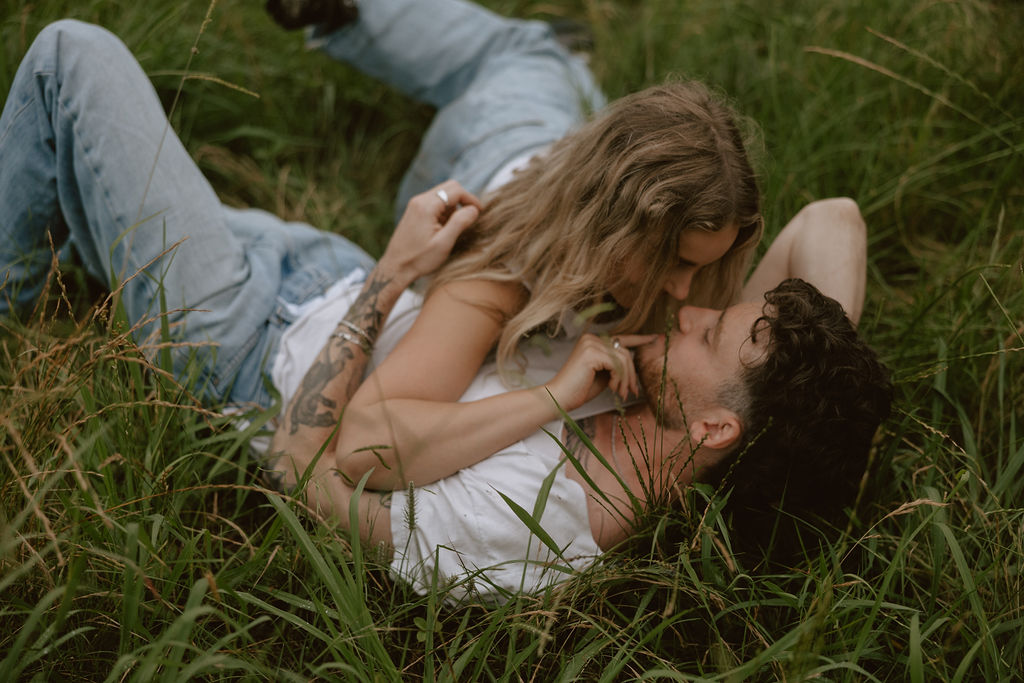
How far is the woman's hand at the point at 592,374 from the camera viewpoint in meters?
2.11

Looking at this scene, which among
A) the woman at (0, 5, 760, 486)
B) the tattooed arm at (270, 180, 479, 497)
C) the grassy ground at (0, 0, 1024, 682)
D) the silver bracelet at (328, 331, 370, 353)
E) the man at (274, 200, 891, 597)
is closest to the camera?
the grassy ground at (0, 0, 1024, 682)

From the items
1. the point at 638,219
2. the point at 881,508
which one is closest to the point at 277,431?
A: the point at 638,219

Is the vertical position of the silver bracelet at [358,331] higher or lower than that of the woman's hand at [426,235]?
lower

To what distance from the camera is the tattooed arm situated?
221 cm

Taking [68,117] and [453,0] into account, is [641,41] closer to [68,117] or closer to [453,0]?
[453,0]

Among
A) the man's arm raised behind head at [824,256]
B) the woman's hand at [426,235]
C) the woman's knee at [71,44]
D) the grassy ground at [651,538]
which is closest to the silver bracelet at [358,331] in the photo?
the woman's hand at [426,235]

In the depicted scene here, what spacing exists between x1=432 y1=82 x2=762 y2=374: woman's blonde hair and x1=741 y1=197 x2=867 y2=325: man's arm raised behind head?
34 cm

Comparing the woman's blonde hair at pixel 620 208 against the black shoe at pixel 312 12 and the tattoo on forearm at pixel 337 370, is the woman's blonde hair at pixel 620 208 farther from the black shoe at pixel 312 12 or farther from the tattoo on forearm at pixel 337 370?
the black shoe at pixel 312 12

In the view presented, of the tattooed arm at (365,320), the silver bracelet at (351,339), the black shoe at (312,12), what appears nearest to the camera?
the tattooed arm at (365,320)

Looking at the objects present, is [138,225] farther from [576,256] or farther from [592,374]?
[592,374]

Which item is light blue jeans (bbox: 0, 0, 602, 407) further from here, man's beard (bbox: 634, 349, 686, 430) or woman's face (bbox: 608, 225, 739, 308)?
man's beard (bbox: 634, 349, 686, 430)

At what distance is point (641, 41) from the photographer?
3.72m

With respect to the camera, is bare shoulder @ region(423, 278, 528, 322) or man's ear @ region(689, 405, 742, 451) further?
bare shoulder @ region(423, 278, 528, 322)

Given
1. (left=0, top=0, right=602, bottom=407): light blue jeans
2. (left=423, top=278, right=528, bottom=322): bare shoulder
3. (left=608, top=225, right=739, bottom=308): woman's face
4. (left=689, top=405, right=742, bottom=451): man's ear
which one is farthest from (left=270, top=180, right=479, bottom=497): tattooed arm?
(left=689, top=405, right=742, bottom=451): man's ear
